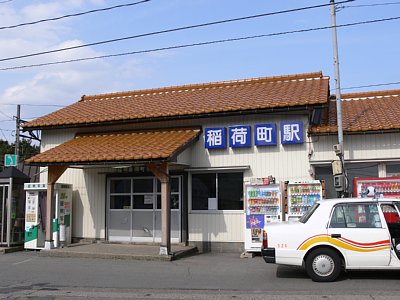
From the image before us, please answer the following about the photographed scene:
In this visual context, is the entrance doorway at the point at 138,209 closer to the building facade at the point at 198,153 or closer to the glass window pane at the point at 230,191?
the building facade at the point at 198,153

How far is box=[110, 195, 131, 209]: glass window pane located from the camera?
1577 centimetres

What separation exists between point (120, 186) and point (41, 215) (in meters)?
2.87

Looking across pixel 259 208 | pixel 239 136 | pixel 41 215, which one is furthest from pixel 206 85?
pixel 41 215

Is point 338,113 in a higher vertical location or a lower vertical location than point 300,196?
higher

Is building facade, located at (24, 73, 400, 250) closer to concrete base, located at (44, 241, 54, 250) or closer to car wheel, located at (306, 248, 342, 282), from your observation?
concrete base, located at (44, 241, 54, 250)

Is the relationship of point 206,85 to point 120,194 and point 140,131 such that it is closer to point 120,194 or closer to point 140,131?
point 140,131

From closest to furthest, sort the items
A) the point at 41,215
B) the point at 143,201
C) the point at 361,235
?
the point at 361,235 < the point at 41,215 < the point at 143,201

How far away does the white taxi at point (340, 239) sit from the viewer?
8648 mm

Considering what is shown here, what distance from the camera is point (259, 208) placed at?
1295cm

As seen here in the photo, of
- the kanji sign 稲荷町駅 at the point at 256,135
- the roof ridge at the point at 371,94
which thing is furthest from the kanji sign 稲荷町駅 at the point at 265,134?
the roof ridge at the point at 371,94

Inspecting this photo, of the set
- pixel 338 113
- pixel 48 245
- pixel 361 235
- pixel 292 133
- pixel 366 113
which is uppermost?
pixel 366 113

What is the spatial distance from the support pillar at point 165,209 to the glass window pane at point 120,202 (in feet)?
10.6

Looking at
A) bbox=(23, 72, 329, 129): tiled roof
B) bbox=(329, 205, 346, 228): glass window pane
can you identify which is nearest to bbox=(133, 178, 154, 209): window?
bbox=(23, 72, 329, 129): tiled roof

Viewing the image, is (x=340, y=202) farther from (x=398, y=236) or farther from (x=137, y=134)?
(x=137, y=134)
